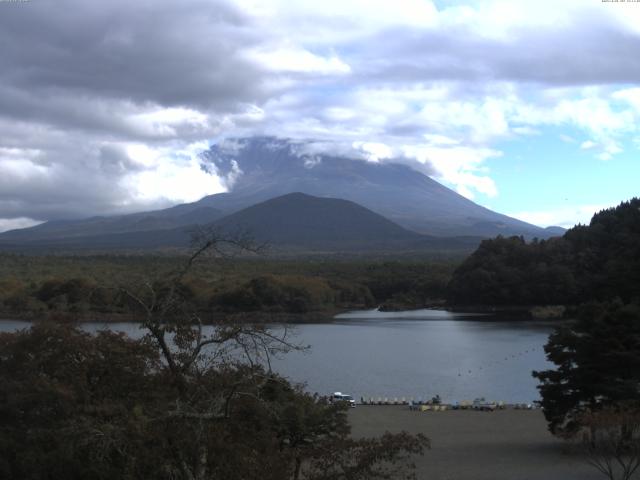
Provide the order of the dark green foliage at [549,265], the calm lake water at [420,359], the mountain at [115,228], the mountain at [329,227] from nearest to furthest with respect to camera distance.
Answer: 1. the calm lake water at [420,359]
2. the dark green foliage at [549,265]
3. the mountain at [329,227]
4. the mountain at [115,228]

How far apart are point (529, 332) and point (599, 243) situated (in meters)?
17.3

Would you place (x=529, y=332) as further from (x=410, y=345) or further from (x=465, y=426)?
(x=465, y=426)

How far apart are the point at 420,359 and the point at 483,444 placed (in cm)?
1607

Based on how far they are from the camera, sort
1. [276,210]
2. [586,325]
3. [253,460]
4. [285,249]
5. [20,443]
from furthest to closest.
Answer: [276,210]
[285,249]
[586,325]
[20,443]
[253,460]

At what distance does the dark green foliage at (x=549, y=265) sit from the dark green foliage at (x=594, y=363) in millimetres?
35425

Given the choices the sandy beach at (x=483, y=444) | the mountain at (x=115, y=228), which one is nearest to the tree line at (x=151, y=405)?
the sandy beach at (x=483, y=444)

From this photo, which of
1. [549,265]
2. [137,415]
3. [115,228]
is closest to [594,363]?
[137,415]

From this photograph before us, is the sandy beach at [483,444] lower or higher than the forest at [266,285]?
lower

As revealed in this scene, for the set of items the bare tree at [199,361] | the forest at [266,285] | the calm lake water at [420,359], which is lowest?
the calm lake water at [420,359]

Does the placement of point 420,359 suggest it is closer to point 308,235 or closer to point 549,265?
point 549,265

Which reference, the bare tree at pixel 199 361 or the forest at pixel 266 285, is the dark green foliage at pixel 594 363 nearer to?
the bare tree at pixel 199 361

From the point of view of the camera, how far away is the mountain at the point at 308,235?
12688 centimetres

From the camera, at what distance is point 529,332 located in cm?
4084

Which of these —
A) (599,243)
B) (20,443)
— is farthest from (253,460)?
(599,243)
